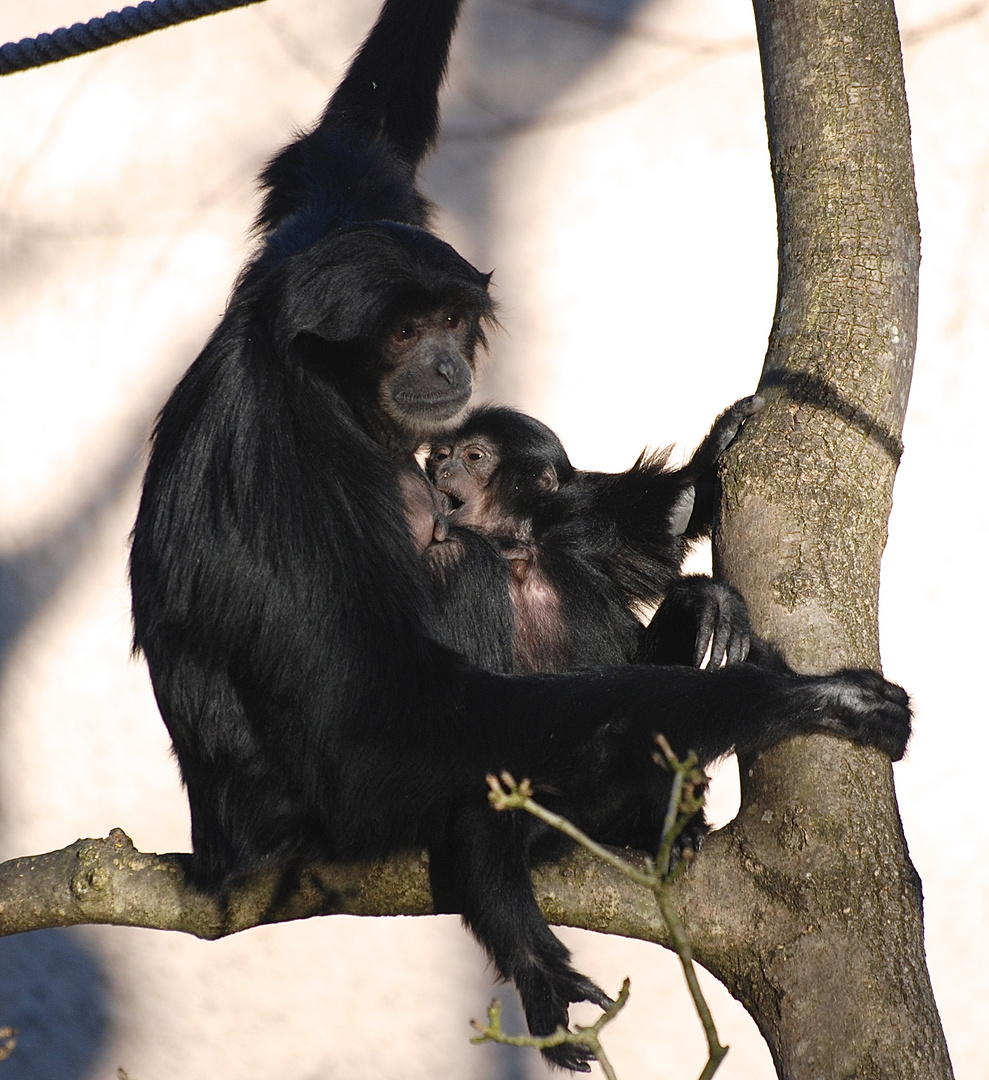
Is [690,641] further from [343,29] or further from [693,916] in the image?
[343,29]

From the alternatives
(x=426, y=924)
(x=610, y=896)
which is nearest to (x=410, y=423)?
(x=610, y=896)

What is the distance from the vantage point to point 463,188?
726cm

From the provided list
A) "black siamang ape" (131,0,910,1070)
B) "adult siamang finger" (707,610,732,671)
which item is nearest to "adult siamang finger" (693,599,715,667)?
"adult siamang finger" (707,610,732,671)

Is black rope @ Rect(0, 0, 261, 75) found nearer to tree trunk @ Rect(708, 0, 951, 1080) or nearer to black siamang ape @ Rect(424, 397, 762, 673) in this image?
black siamang ape @ Rect(424, 397, 762, 673)

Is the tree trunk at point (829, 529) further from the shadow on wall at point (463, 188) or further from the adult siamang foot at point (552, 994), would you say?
the shadow on wall at point (463, 188)

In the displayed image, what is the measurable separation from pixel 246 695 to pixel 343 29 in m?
5.12

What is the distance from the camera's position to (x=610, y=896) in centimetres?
301

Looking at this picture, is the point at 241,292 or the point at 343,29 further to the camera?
the point at 343,29

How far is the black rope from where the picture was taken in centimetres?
348

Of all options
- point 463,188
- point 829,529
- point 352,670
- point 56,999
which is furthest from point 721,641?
point 56,999

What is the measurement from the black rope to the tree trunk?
1.77 meters

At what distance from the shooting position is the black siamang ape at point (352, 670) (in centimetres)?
301

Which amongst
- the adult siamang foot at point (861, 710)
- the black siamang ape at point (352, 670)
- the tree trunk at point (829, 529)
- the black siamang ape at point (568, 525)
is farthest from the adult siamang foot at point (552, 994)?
the black siamang ape at point (568, 525)

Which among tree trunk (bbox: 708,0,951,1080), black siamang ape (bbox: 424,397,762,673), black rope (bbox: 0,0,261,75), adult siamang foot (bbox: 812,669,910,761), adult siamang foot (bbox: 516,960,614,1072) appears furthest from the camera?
black siamang ape (bbox: 424,397,762,673)
